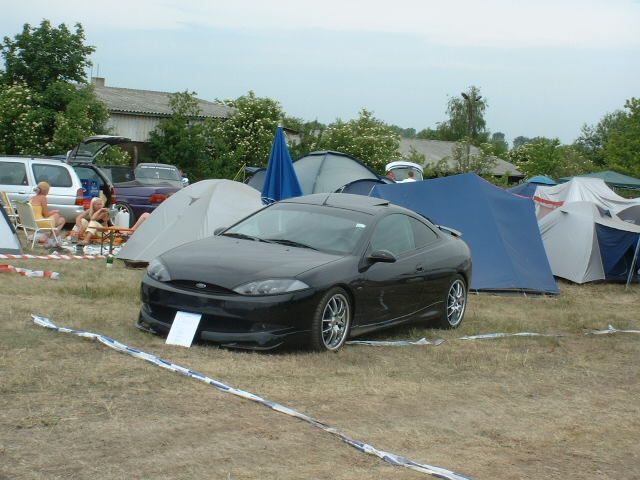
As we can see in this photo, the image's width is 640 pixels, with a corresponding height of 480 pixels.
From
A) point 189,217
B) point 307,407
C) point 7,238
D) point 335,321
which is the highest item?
point 189,217

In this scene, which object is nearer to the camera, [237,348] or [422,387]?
[422,387]

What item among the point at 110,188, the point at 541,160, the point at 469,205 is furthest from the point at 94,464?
Result: the point at 541,160

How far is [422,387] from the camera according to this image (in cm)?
730

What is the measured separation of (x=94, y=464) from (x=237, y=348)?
124 inches

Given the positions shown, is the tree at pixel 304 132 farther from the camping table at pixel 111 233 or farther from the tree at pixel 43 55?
the camping table at pixel 111 233

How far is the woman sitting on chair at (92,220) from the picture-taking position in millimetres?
16391

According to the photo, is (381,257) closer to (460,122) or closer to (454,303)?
(454,303)

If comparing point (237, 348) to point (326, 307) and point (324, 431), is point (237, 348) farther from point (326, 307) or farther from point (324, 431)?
point (324, 431)

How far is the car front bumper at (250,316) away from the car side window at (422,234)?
88.9 inches

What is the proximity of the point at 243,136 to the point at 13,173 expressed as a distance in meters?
25.0

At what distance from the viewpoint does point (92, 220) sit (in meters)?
16.8

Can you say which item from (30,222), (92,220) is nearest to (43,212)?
(30,222)

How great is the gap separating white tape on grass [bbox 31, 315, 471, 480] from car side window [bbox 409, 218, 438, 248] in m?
3.63

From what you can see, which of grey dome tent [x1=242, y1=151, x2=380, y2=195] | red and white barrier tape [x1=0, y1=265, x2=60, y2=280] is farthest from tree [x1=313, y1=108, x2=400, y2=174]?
red and white barrier tape [x1=0, y1=265, x2=60, y2=280]
